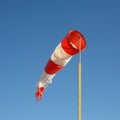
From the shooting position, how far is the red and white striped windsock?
23203mm

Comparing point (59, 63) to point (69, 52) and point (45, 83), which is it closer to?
point (69, 52)

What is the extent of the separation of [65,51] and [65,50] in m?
0.08

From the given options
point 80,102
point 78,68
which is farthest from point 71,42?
point 80,102

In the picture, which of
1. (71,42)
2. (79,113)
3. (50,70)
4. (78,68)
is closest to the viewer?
(79,113)

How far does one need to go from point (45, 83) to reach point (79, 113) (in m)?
6.79

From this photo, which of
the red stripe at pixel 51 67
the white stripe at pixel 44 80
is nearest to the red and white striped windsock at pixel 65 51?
the red stripe at pixel 51 67

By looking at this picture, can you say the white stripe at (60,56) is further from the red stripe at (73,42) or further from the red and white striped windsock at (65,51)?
the red stripe at (73,42)

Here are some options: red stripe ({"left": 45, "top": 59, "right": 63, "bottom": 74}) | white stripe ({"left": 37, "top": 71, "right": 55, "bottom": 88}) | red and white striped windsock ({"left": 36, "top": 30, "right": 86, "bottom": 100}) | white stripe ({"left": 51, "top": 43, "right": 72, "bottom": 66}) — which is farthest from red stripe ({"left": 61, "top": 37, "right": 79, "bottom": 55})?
white stripe ({"left": 37, "top": 71, "right": 55, "bottom": 88})

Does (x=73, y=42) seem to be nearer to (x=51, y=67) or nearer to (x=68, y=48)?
(x=68, y=48)

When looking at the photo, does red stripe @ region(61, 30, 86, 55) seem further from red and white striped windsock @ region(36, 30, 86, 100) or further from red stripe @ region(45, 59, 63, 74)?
red stripe @ region(45, 59, 63, 74)

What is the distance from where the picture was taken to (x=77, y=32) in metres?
23.5

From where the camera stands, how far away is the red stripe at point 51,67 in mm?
24747

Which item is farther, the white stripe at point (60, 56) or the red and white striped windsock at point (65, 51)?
the white stripe at point (60, 56)

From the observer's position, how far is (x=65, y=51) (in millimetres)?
23531
